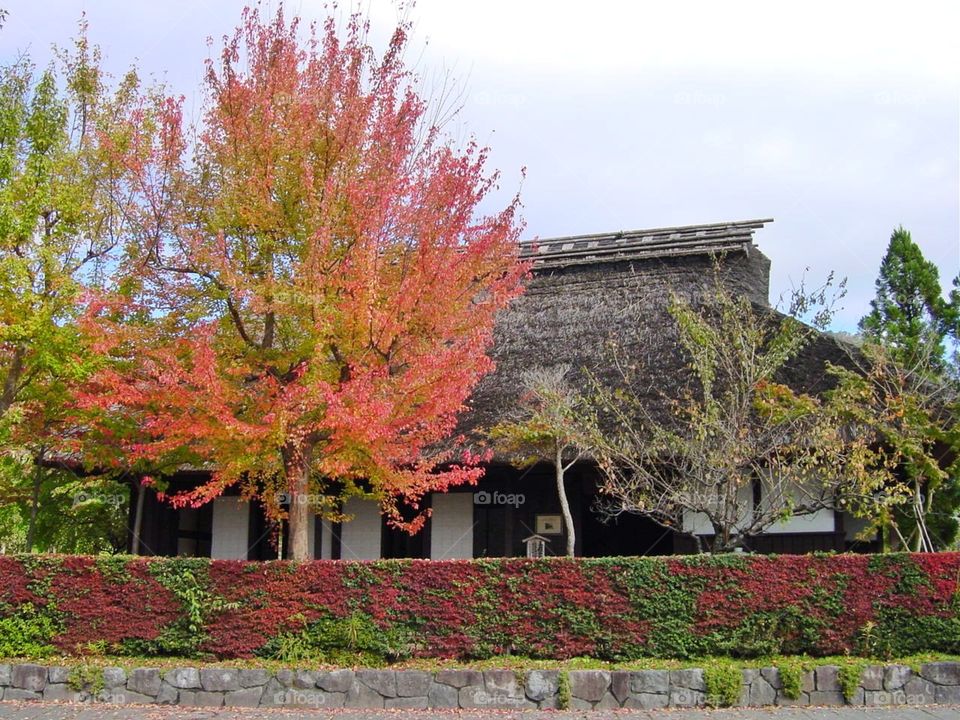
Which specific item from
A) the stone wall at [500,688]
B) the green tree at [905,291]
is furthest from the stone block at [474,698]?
the green tree at [905,291]

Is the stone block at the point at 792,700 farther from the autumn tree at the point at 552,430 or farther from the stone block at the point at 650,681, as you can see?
the autumn tree at the point at 552,430

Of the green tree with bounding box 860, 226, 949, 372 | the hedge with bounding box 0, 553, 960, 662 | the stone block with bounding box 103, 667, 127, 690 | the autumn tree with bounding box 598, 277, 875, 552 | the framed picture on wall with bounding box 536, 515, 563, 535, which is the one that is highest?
the green tree with bounding box 860, 226, 949, 372

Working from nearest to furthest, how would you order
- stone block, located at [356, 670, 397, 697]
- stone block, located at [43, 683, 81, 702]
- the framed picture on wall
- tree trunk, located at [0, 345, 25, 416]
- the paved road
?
the paved road, stone block, located at [356, 670, 397, 697], stone block, located at [43, 683, 81, 702], tree trunk, located at [0, 345, 25, 416], the framed picture on wall

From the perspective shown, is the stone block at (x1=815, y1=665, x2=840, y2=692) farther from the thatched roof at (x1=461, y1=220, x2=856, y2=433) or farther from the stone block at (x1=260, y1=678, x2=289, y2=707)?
the stone block at (x1=260, y1=678, x2=289, y2=707)

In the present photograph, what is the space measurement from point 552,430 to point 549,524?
3644mm

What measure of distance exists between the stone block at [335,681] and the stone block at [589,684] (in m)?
2.40

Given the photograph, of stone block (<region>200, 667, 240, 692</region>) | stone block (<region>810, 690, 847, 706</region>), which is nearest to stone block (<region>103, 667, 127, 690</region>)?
stone block (<region>200, 667, 240, 692</region>)

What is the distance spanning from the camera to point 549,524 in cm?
1467

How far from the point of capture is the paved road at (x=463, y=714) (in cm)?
856

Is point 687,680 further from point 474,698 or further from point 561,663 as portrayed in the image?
point 474,698

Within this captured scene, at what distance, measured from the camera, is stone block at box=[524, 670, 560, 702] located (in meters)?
9.05

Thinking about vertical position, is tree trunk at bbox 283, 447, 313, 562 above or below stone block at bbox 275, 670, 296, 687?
above

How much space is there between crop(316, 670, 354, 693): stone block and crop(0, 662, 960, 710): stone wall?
0.4 inches

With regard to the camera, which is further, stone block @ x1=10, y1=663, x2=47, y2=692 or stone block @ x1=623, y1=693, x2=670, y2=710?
stone block @ x1=10, y1=663, x2=47, y2=692
